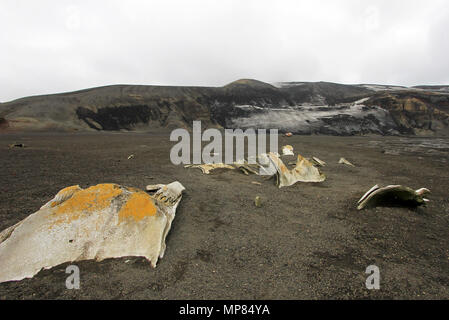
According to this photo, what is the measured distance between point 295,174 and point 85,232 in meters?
6.01

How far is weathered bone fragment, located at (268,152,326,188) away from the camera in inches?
278

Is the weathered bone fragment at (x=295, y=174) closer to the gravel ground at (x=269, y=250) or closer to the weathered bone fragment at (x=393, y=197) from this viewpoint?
the gravel ground at (x=269, y=250)

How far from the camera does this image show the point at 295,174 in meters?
7.39

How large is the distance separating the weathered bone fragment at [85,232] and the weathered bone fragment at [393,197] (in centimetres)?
407

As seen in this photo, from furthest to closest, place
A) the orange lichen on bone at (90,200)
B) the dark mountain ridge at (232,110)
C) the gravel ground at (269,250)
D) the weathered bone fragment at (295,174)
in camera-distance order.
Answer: the dark mountain ridge at (232,110)
the weathered bone fragment at (295,174)
the orange lichen on bone at (90,200)
the gravel ground at (269,250)

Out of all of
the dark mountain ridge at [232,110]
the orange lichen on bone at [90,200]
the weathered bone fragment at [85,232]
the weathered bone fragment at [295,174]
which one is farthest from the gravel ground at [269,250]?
the dark mountain ridge at [232,110]

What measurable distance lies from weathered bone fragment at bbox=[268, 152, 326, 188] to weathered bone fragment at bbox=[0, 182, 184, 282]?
174 inches

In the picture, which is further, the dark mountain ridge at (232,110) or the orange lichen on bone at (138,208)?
the dark mountain ridge at (232,110)

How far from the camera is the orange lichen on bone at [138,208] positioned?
10.7 feet

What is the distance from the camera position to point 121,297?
236 centimetres

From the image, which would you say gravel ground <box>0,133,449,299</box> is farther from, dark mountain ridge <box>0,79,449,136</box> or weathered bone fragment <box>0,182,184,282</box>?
dark mountain ridge <box>0,79,449,136</box>
